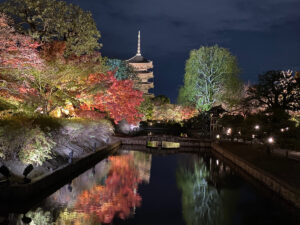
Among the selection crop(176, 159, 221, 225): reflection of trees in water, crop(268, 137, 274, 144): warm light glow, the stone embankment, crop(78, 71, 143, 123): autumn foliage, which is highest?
crop(78, 71, 143, 123): autumn foliage

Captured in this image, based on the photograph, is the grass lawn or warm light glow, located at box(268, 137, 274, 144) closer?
the grass lawn

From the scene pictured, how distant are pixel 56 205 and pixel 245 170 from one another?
33.6 ft

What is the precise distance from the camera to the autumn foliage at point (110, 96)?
19.7m

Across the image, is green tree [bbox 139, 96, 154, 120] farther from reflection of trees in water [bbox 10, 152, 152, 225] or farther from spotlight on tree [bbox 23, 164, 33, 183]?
spotlight on tree [bbox 23, 164, 33, 183]

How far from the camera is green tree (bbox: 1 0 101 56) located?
20078 millimetres

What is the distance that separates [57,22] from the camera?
68.5 feet

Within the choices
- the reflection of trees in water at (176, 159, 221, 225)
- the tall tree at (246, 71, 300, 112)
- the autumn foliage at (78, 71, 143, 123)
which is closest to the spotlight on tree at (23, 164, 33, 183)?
the reflection of trees in water at (176, 159, 221, 225)

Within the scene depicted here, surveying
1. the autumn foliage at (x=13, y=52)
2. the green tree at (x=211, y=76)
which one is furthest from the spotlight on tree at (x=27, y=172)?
the green tree at (x=211, y=76)

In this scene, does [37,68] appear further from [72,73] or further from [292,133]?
[292,133]

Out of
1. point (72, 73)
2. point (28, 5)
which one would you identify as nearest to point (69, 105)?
point (72, 73)

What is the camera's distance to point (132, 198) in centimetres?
1146

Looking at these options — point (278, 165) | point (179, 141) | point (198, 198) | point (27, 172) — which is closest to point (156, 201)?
point (198, 198)

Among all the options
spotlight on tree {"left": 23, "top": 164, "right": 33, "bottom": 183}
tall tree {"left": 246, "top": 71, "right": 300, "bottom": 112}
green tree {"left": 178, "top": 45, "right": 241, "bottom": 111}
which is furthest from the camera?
green tree {"left": 178, "top": 45, "right": 241, "bottom": 111}

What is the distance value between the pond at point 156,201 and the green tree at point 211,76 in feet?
78.3
